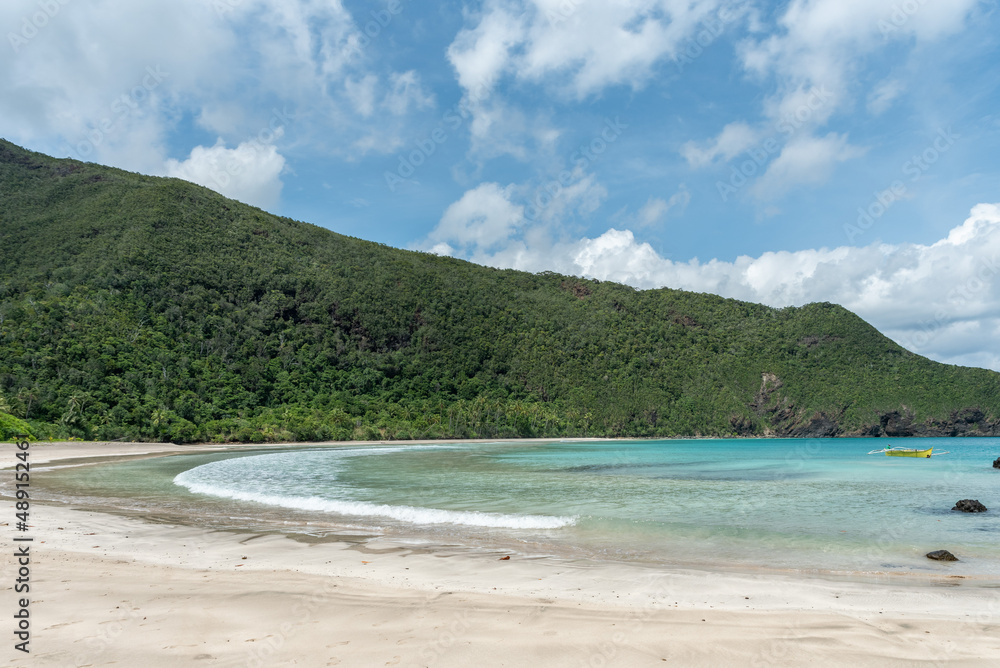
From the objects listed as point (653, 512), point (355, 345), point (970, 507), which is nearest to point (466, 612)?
point (653, 512)

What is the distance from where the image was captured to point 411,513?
14.5 meters

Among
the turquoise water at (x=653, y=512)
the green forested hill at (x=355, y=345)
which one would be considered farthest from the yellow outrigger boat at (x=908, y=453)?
the green forested hill at (x=355, y=345)

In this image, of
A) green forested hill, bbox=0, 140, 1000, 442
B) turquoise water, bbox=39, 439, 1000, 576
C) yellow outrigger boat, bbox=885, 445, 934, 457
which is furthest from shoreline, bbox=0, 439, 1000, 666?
green forested hill, bbox=0, 140, 1000, 442

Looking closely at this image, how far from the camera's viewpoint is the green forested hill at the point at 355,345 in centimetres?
6419

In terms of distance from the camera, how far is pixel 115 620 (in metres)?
5.72

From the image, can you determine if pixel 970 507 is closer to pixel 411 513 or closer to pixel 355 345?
pixel 411 513

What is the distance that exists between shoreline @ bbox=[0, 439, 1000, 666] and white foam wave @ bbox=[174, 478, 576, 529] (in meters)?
3.73

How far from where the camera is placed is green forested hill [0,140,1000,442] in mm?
64188

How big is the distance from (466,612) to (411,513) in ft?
28.3

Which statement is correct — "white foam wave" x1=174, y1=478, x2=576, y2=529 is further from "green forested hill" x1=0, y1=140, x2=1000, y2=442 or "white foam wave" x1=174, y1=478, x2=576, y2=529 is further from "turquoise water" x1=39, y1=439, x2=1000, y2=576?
"green forested hill" x1=0, y1=140, x2=1000, y2=442

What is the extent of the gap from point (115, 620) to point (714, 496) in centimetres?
1794

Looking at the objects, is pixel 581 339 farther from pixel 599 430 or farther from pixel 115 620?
pixel 115 620

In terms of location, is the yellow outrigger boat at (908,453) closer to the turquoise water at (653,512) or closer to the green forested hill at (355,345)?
the turquoise water at (653,512)

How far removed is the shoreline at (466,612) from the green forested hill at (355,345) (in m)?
58.0
